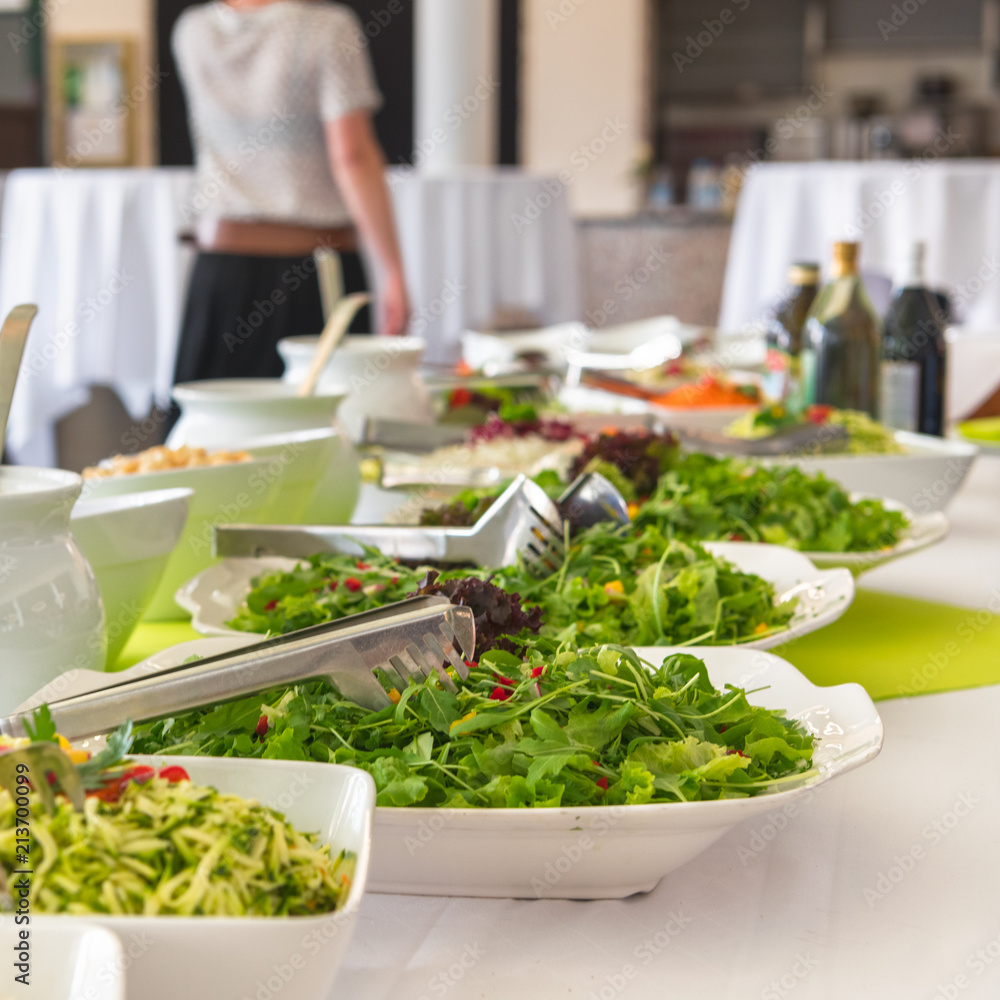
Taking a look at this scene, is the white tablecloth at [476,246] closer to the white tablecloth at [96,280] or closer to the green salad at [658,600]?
the white tablecloth at [96,280]

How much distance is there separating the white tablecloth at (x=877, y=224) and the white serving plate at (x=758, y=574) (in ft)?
9.14

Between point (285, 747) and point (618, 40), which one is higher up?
point (618, 40)

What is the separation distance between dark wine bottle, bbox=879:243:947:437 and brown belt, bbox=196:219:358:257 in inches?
54.1

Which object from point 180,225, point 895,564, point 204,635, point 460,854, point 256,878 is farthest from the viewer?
point 180,225

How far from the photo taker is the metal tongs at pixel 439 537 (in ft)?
2.79

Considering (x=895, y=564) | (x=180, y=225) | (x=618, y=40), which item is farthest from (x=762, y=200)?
(x=618, y=40)

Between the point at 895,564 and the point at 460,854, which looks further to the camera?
the point at 895,564

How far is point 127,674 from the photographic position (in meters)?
0.61

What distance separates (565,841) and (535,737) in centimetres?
5

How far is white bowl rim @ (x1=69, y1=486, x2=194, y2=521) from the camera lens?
0.78 meters

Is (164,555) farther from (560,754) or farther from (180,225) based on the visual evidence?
(180,225)

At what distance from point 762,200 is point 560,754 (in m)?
3.60

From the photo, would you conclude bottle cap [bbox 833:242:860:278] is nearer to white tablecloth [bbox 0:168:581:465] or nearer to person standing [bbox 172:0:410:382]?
A: person standing [bbox 172:0:410:382]

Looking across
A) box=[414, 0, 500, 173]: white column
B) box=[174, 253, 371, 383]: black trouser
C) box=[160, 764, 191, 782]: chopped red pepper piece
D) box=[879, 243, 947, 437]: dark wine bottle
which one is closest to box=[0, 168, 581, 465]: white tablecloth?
box=[174, 253, 371, 383]: black trouser
